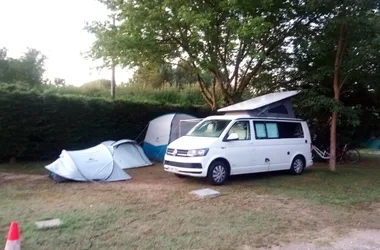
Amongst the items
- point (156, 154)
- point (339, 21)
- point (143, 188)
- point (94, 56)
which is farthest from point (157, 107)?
point (339, 21)

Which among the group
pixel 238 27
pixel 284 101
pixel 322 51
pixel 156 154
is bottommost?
pixel 156 154

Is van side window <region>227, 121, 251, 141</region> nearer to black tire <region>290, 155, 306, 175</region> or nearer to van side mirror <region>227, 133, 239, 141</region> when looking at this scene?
van side mirror <region>227, 133, 239, 141</region>

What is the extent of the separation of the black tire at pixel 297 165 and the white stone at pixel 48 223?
23.0 ft

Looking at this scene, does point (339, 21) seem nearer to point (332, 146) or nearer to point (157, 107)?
point (332, 146)

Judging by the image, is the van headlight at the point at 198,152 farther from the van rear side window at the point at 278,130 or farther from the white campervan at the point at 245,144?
the van rear side window at the point at 278,130

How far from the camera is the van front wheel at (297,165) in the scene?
1042 cm

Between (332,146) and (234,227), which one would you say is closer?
(234,227)

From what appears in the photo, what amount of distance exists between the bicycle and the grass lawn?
4058 millimetres

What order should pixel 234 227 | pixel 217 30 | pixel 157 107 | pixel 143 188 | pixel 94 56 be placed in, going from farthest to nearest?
pixel 157 107
pixel 94 56
pixel 217 30
pixel 143 188
pixel 234 227

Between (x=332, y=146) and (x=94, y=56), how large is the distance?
9.01 metres

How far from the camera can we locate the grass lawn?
4906 mm

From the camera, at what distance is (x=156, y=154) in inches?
529

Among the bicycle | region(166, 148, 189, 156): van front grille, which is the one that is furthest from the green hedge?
the bicycle

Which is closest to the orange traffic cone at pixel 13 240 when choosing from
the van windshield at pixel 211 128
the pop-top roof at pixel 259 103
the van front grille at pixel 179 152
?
the van front grille at pixel 179 152
